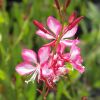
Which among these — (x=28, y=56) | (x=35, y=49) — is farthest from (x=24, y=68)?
(x=35, y=49)

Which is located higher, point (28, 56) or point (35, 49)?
point (35, 49)

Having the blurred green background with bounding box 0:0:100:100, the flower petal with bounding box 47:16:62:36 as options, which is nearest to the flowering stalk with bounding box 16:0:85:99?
the flower petal with bounding box 47:16:62:36

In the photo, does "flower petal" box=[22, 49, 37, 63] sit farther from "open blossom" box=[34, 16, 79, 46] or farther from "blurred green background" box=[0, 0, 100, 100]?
"blurred green background" box=[0, 0, 100, 100]

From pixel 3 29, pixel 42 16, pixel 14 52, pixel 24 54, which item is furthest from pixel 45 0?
pixel 24 54

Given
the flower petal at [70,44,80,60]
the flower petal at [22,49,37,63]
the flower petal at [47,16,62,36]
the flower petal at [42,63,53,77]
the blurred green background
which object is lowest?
the flower petal at [42,63,53,77]

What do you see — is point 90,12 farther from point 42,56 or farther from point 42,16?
point 42,56

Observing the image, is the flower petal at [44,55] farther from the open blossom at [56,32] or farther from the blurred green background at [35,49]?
Answer: the blurred green background at [35,49]

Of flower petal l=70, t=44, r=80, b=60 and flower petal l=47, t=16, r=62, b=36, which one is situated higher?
flower petal l=47, t=16, r=62, b=36

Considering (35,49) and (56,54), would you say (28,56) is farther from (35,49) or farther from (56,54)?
(35,49)
